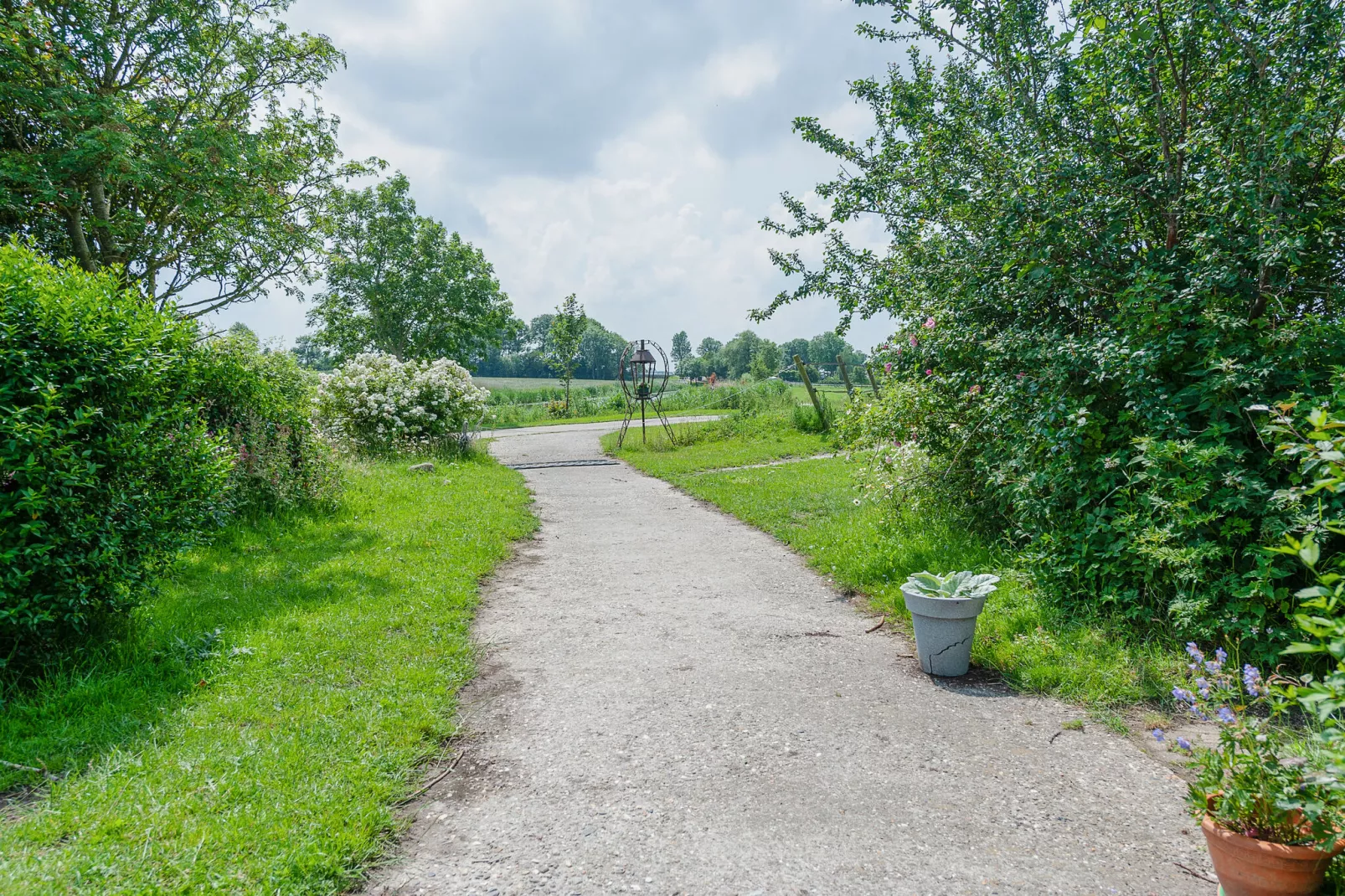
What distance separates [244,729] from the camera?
3.25 meters

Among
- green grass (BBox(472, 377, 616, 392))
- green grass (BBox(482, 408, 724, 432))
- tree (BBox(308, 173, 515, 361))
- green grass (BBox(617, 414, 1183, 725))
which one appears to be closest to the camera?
green grass (BBox(617, 414, 1183, 725))

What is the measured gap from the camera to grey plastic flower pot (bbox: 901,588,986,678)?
390 cm

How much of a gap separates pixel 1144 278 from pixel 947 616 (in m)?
2.26

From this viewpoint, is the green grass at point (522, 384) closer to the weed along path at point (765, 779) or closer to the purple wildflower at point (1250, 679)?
the weed along path at point (765, 779)

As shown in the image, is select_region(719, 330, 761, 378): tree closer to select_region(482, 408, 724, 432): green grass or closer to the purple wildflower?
select_region(482, 408, 724, 432): green grass

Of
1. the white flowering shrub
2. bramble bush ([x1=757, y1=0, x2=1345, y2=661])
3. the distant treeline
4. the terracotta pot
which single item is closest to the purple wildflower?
the terracotta pot

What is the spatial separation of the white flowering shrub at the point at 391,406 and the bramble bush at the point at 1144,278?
35.0 ft

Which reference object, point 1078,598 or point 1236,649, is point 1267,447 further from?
point 1078,598

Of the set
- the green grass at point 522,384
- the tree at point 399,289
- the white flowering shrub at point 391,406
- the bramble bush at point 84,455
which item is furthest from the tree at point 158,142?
the green grass at point 522,384

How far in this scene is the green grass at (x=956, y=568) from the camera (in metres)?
3.68

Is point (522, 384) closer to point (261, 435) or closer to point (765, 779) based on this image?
point (261, 435)

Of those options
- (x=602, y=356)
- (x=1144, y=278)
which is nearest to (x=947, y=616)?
(x=1144, y=278)

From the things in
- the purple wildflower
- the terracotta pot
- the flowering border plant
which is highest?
the purple wildflower

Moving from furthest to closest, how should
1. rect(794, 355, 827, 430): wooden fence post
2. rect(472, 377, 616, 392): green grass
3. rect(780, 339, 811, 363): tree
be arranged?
rect(780, 339, 811, 363): tree < rect(472, 377, 616, 392): green grass < rect(794, 355, 827, 430): wooden fence post
